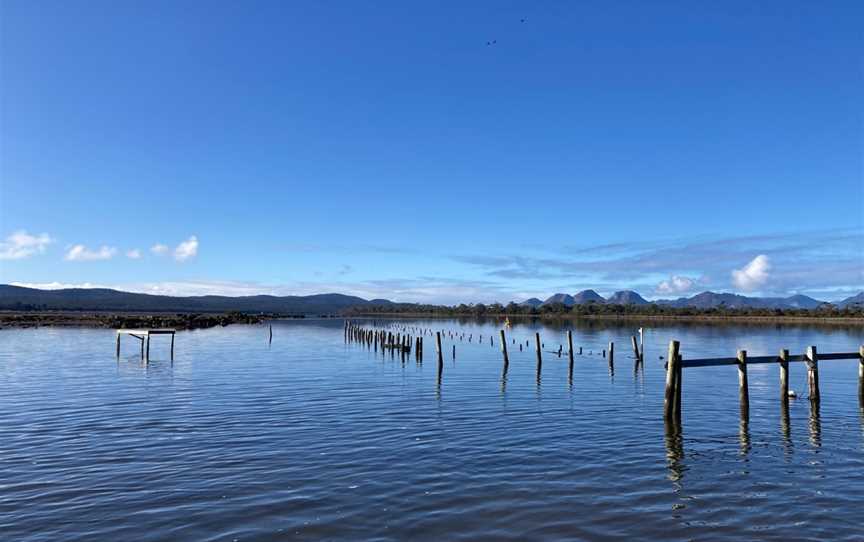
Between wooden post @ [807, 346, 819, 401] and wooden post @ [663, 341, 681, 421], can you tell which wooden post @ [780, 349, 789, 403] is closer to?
wooden post @ [807, 346, 819, 401]

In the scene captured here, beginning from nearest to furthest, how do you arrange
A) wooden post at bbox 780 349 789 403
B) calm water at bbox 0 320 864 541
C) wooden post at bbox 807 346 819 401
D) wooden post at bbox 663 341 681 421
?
calm water at bbox 0 320 864 541, wooden post at bbox 663 341 681 421, wooden post at bbox 780 349 789 403, wooden post at bbox 807 346 819 401

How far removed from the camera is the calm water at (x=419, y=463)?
10.4 m

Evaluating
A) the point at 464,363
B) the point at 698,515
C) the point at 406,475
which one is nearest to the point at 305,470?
the point at 406,475

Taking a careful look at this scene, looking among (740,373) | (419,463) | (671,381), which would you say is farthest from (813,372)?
(419,463)

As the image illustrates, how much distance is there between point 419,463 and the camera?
46.4 feet

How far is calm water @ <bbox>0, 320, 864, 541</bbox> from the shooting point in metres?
10.4

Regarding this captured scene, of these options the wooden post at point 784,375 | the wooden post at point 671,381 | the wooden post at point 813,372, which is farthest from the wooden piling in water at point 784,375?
the wooden post at point 671,381

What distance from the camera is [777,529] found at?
33.4ft

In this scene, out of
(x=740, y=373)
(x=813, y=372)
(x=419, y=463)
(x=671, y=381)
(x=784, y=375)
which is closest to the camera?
(x=419, y=463)

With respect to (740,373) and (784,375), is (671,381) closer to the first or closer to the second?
(740,373)

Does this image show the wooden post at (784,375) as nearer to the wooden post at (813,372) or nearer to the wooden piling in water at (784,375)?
the wooden piling in water at (784,375)

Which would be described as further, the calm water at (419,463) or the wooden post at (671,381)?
the wooden post at (671,381)

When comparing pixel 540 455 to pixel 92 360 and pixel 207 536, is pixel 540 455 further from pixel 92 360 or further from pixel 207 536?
pixel 92 360

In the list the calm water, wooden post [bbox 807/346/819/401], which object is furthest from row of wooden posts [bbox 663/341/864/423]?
the calm water
